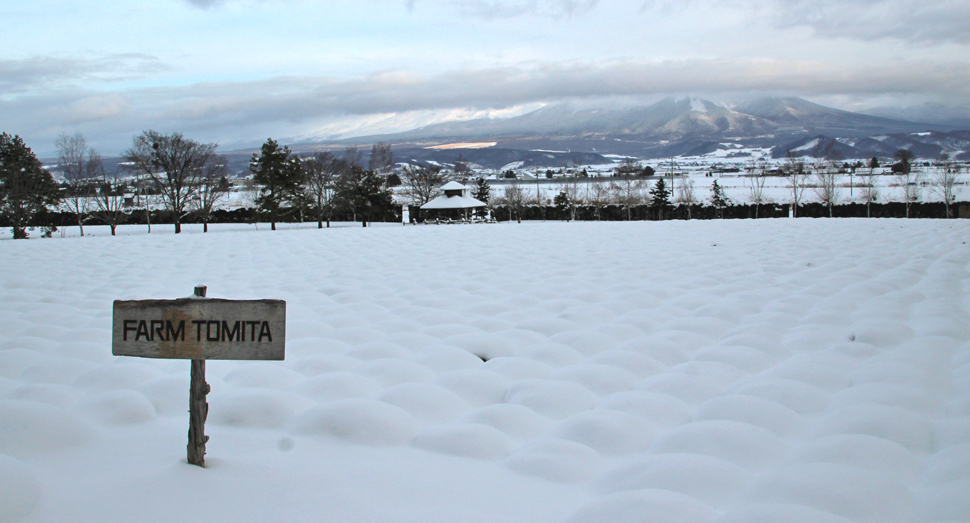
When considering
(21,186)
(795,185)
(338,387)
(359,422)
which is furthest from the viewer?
Result: (795,185)

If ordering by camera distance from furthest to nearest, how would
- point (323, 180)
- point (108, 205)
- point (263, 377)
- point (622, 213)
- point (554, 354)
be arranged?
point (323, 180), point (622, 213), point (108, 205), point (554, 354), point (263, 377)

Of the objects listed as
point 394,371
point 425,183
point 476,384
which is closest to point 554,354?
point 476,384

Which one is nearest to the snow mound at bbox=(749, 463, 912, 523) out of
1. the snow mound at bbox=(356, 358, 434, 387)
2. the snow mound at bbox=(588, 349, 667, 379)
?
the snow mound at bbox=(588, 349, 667, 379)

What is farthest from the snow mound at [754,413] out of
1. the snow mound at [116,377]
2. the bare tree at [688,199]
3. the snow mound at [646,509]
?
the bare tree at [688,199]

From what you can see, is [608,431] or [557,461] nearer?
[557,461]

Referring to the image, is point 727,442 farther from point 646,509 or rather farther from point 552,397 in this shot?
point 552,397

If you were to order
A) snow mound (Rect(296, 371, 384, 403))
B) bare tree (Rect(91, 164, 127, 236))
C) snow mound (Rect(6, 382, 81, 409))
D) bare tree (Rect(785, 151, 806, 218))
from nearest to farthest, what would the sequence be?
snow mound (Rect(6, 382, 81, 409)), snow mound (Rect(296, 371, 384, 403)), bare tree (Rect(91, 164, 127, 236)), bare tree (Rect(785, 151, 806, 218))

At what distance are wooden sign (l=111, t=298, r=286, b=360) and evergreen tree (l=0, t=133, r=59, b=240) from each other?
111 ft

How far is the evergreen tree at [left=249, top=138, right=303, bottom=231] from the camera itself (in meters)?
39.4

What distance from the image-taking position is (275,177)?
39.8 m

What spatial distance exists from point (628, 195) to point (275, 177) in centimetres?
3077

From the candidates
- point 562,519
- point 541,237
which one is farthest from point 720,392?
point 541,237

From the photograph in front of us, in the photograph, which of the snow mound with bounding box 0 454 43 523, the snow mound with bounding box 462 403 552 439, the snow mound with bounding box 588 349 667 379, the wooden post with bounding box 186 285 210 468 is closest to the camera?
the snow mound with bounding box 0 454 43 523

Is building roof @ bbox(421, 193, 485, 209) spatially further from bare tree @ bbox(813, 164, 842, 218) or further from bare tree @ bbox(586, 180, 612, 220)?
bare tree @ bbox(813, 164, 842, 218)
